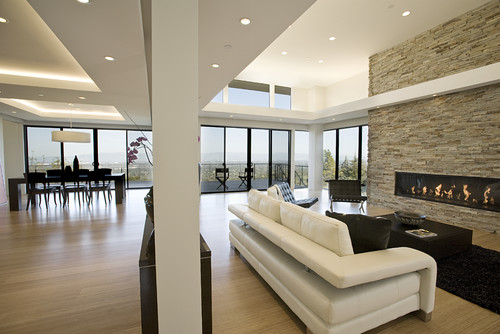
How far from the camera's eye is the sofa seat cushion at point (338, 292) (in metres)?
1.59

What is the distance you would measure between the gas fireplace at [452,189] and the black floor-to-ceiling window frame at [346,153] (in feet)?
6.56

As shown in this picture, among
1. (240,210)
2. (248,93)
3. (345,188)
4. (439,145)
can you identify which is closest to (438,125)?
(439,145)

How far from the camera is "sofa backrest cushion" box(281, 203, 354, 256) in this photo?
1808 millimetres

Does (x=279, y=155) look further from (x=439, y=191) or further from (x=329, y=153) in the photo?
(x=439, y=191)

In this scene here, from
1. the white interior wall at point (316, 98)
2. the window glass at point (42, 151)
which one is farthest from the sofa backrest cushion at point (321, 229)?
the window glass at point (42, 151)

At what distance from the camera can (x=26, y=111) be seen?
6535mm

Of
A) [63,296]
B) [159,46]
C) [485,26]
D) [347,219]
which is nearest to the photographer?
[159,46]

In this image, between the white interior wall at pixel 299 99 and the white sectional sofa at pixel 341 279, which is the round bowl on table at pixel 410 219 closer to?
the white sectional sofa at pixel 341 279

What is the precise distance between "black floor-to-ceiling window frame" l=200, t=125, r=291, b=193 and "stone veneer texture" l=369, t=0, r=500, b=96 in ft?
13.6

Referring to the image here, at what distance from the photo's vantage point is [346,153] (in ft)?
27.7

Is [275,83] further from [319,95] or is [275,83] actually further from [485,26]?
[485,26]

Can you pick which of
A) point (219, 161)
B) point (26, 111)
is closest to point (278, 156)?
point (219, 161)

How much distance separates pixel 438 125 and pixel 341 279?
4961 millimetres

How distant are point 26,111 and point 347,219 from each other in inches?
341
